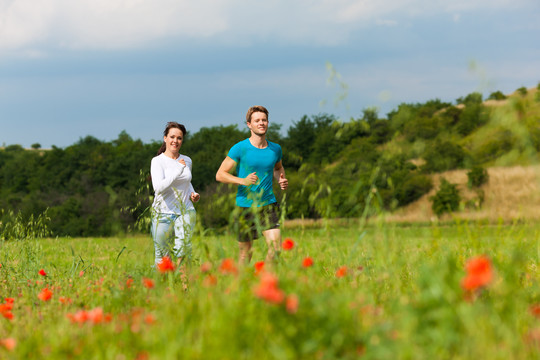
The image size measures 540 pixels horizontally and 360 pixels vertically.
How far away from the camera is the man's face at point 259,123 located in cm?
575

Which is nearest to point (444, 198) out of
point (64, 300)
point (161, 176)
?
point (161, 176)

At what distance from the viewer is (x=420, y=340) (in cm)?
235

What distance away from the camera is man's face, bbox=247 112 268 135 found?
5745 millimetres

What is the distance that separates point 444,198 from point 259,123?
24.1 m

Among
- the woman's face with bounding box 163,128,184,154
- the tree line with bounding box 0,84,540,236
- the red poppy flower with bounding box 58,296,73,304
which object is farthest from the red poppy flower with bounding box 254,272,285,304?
the tree line with bounding box 0,84,540,236

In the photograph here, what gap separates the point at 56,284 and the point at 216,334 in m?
3.20

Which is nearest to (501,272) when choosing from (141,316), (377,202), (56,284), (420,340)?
(377,202)

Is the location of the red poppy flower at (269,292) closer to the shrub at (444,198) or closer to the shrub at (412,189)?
the shrub at (444,198)

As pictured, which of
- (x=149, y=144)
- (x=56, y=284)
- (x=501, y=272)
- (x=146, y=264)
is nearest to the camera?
(x=501, y=272)

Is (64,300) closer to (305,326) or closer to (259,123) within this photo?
(305,326)

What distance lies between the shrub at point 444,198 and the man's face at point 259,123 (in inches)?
916

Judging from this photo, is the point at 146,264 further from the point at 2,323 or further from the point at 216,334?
the point at 216,334

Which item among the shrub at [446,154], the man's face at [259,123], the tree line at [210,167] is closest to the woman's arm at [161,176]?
the man's face at [259,123]

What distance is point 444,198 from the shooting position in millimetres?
27672
